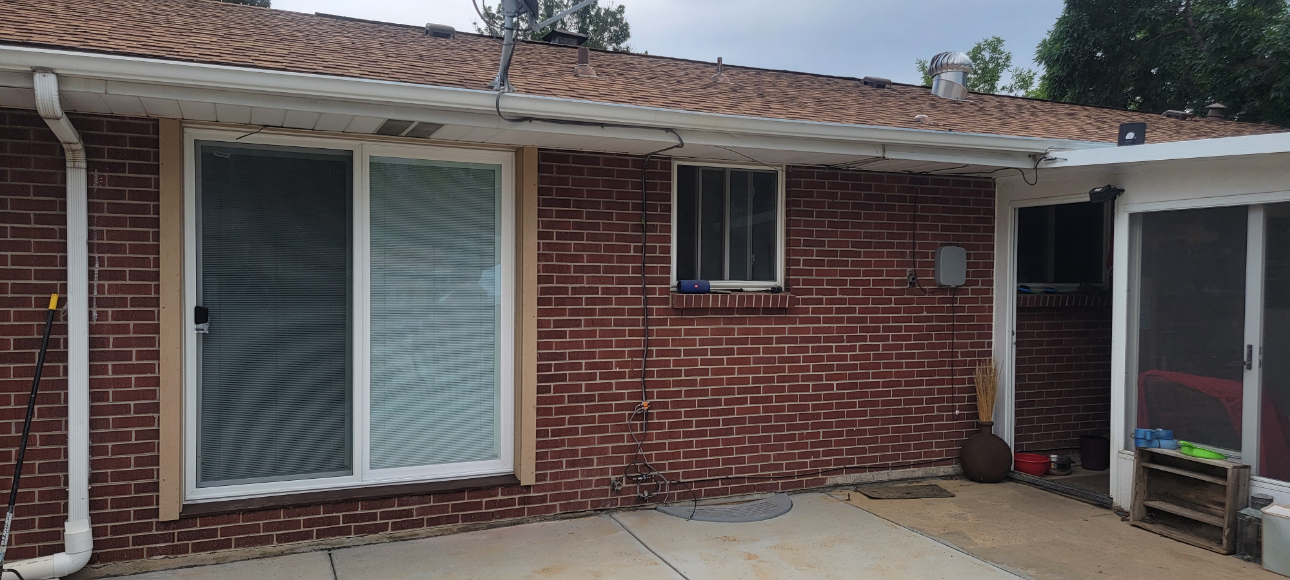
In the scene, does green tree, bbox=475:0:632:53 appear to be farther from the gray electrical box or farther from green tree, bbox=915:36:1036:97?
the gray electrical box

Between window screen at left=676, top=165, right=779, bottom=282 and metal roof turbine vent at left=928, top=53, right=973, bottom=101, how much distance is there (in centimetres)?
263

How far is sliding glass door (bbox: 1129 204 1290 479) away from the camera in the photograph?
4859 mm

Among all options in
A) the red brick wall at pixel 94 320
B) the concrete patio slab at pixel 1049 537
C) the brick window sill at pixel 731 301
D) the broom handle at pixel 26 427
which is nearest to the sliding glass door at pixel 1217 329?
the concrete patio slab at pixel 1049 537

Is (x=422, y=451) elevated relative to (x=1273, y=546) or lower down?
elevated

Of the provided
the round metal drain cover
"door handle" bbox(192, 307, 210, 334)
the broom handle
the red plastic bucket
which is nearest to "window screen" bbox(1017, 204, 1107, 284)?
the red plastic bucket

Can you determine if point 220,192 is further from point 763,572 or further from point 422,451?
point 763,572

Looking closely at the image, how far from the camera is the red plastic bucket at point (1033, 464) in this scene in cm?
653

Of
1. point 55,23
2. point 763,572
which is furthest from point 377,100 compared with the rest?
point 763,572

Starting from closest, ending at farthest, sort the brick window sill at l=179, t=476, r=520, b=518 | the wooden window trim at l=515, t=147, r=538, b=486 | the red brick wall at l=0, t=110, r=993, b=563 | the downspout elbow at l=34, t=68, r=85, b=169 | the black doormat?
the downspout elbow at l=34, t=68, r=85, b=169 → the red brick wall at l=0, t=110, r=993, b=563 → the brick window sill at l=179, t=476, r=520, b=518 → the wooden window trim at l=515, t=147, r=538, b=486 → the black doormat

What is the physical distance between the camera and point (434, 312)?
5066 millimetres

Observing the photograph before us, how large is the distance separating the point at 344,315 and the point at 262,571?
1.40 m

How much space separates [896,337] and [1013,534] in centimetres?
164

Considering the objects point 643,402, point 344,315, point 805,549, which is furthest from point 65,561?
point 805,549

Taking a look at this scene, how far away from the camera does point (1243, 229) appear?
503 centimetres
